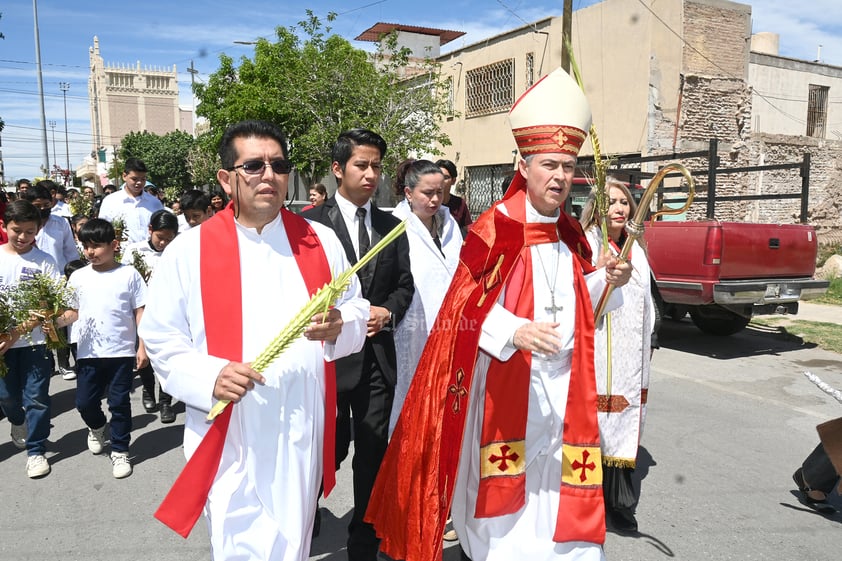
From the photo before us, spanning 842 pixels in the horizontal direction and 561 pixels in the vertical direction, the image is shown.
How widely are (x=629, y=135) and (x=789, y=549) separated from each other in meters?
15.1

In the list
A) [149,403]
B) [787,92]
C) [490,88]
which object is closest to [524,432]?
[149,403]

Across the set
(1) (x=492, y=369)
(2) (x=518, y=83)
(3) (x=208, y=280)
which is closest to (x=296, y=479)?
(3) (x=208, y=280)

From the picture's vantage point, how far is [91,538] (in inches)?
153

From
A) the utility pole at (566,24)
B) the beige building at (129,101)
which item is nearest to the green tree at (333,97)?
the utility pole at (566,24)

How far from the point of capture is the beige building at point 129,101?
3625 inches

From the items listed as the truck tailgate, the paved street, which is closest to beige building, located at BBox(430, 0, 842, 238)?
the truck tailgate

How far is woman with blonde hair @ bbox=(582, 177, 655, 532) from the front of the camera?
12.9 ft

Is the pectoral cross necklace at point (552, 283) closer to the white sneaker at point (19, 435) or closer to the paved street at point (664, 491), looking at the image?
the paved street at point (664, 491)

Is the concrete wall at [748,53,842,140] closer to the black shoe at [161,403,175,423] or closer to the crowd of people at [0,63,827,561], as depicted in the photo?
the crowd of people at [0,63,827,561]

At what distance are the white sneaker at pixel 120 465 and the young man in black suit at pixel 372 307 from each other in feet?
6.24

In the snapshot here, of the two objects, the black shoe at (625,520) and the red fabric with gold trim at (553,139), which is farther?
the black shoe at (625,520)

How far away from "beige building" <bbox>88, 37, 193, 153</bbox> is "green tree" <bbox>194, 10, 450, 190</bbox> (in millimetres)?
77367

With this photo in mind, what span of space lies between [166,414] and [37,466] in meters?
1.29

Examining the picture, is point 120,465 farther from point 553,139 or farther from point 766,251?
point 766,251
